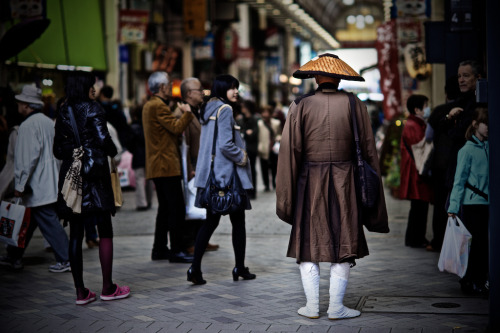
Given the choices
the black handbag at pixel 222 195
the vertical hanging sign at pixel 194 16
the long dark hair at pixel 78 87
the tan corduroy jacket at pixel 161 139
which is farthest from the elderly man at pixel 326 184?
the vertical hanging sign at pixel 194 16

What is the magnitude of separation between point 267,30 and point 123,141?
3231cm

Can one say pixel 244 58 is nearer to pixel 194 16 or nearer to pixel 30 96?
pixel 194 16

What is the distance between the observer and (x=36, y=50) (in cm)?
1730

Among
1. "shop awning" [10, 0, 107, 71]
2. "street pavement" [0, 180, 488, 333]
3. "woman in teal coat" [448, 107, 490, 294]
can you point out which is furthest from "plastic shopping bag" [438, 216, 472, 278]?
"shop awning" [10, 0, 107, 71]

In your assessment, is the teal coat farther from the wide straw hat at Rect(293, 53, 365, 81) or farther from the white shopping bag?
the white shopping bag

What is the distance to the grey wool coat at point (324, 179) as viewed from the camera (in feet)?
19.5

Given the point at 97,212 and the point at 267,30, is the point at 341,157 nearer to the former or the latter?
the point at 97,212

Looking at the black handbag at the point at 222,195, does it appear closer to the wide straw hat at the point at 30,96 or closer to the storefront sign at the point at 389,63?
the wide straw hat at the point at 30,96

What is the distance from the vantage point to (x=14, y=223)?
26.8ft

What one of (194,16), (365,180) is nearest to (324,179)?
(365,180)

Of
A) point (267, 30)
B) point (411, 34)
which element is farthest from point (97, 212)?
point (267, 30)

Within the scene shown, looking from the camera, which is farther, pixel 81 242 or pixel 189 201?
pixel 189 201

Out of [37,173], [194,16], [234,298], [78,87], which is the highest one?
[194,16]

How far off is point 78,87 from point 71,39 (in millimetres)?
12781
